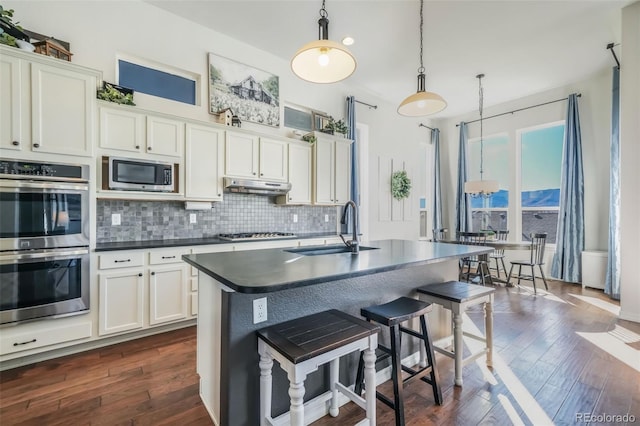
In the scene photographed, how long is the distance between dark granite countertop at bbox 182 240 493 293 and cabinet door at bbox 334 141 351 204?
247 centimetres

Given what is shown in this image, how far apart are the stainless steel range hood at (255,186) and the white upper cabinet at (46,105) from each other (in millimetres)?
1354

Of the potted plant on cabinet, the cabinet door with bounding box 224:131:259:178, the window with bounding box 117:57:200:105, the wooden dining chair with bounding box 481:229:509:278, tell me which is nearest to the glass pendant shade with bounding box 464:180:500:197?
the wooden dining chair with bounding box 481:229:509:278

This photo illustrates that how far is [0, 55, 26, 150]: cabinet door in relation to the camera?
2.22m

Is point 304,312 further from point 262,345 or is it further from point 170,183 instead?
point 170,183

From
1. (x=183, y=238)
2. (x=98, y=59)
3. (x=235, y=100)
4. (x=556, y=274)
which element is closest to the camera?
(x=98, y=59)

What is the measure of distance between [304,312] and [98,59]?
10.7 feet

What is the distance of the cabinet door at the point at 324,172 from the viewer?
4391 mm

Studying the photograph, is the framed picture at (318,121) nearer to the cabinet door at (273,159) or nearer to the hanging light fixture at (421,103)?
the cabinet door at (273,159)

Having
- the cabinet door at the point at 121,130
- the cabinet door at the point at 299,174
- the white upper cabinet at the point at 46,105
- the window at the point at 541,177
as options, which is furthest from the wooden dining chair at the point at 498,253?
the white upper cabinet at the point at 46,105

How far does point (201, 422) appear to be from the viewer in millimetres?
1704

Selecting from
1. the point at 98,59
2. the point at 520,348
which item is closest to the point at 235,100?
the point at 98,59

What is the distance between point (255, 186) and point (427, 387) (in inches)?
108

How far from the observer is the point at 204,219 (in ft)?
12.0

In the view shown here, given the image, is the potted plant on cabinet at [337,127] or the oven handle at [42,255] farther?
the potted plant on cabinet at [337,127]
